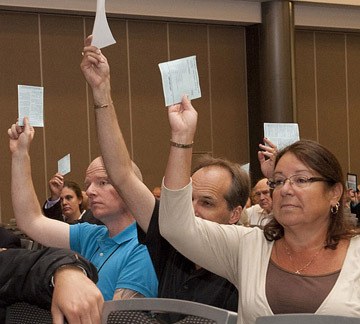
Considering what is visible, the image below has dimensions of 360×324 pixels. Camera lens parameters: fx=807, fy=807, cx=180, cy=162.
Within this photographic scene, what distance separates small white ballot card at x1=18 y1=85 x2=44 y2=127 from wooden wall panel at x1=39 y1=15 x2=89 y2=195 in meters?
7.20

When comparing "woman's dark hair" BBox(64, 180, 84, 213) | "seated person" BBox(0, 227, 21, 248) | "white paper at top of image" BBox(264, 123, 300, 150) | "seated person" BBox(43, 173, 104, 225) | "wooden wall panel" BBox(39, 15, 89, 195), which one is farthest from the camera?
"wooden wall panel" BBox(39, 15, 89, 195)

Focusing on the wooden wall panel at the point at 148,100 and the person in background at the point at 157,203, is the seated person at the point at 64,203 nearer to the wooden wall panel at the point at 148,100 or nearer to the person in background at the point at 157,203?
the wooden wall panel at the point at 148,100

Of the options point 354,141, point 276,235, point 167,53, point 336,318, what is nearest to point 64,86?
point 167,53

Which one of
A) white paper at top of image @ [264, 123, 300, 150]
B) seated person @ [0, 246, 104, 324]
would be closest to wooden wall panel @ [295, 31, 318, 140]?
white paper at top of image @ [264, 123, 300, 150]

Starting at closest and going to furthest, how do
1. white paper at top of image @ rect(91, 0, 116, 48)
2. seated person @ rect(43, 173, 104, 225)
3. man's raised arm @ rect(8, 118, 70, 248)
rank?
white paper at top of image @ rect(91, 0, 116, 48) → man's raised arm @ rect(8, 118, 70, 248) → seated person @ rect(43, 173, 104, 225)

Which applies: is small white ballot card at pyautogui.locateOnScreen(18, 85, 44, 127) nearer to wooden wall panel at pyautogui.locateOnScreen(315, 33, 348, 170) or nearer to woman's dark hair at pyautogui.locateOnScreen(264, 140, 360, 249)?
woman's dark hair at pyautogui.locateOnScreen(264, 140, 360, 249)

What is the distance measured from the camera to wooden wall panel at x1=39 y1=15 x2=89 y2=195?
11.6 m

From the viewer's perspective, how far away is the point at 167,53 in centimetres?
1274

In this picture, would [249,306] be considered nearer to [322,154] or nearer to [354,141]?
[322,154]

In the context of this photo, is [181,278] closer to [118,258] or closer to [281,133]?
[118,258]

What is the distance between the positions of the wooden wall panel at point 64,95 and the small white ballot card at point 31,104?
23.6 feet

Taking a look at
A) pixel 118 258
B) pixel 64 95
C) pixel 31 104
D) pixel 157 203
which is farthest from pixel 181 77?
pixel 64 95

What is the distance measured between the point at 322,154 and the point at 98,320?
174 centimetres

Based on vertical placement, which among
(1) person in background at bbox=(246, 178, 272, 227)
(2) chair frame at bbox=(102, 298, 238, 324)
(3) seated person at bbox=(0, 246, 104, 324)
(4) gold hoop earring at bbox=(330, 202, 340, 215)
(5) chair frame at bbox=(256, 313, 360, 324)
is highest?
(3) seated person at bbox=(0, 246, 104, 324)
